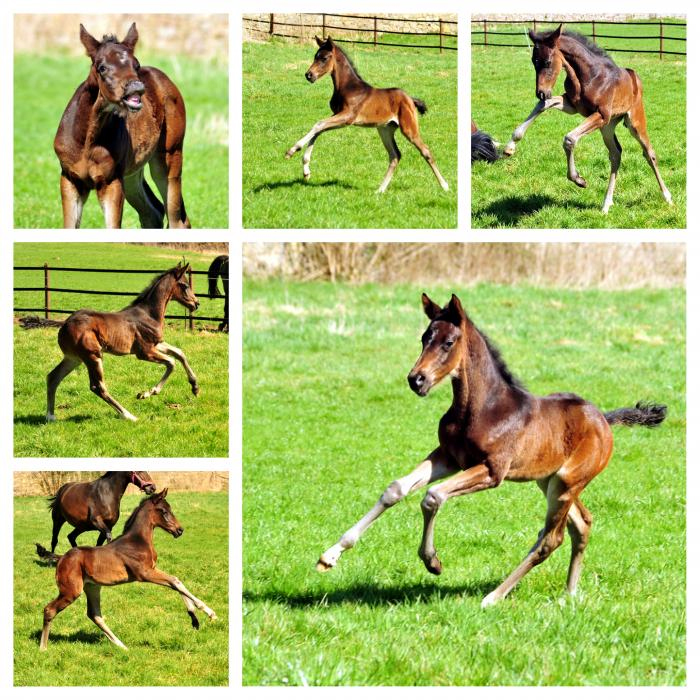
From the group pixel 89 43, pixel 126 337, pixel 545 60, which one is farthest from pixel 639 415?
Answer: pixel 89 43

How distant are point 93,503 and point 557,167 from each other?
433 centimetres

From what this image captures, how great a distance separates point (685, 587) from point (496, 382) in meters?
2.36

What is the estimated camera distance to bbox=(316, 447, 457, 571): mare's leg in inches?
239

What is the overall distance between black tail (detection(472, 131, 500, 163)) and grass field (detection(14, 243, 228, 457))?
85.8 inches

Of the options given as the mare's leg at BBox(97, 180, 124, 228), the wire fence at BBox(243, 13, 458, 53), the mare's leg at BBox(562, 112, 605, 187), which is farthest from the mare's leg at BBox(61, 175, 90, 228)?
the mare's leg at BBox(562, 112, 605, 187)

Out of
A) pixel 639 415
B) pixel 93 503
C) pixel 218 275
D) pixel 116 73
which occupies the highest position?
pixel 116 73

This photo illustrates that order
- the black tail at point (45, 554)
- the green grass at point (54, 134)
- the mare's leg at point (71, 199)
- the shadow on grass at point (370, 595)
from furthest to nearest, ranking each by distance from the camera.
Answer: the green grass at point (54, 134)
the mare's leg at point (71, 199)
the black tail at point (45, 554)
the shadow on grass at point (370, 595)

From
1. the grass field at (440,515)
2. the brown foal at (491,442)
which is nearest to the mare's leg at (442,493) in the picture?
the brown foal at (491,442)

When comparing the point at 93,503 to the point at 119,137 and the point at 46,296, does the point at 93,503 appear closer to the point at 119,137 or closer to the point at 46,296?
the point at 46,296

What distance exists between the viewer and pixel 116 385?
25.4ft

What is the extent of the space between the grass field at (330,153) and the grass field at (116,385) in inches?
31.6

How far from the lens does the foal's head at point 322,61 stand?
7.91 m

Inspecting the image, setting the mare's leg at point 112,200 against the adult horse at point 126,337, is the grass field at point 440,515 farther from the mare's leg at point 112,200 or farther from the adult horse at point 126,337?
the mare's leg at point 112,200

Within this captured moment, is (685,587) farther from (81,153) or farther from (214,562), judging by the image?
(81,153)
